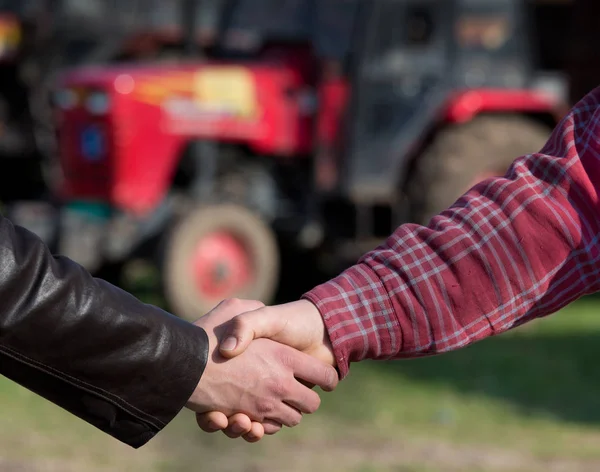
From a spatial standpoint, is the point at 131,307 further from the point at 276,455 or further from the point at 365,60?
the point at 365,60

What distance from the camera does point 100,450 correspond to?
4.99 metres

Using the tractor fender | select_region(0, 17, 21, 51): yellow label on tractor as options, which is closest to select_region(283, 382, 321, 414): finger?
the tractor fender

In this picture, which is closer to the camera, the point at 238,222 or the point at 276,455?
the point at 276,455

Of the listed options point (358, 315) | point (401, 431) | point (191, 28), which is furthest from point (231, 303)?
point (191, 28)

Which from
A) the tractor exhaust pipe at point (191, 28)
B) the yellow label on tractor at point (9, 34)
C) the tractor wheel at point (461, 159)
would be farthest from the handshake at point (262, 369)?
the yellow label on tractor at point (9, 34)

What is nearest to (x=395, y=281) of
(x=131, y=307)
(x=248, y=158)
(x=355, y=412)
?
(x=131, y=307)

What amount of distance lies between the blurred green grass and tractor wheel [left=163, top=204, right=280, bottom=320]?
1.31m

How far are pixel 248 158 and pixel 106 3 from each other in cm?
223

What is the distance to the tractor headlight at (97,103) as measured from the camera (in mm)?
7570

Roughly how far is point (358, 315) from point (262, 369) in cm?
29

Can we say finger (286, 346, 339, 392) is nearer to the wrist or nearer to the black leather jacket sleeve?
the wrist

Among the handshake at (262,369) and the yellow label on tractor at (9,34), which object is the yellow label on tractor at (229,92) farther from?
the handshake at (262,369)

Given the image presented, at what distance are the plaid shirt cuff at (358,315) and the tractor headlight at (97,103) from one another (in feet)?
16.9

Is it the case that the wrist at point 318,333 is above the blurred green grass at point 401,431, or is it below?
above
